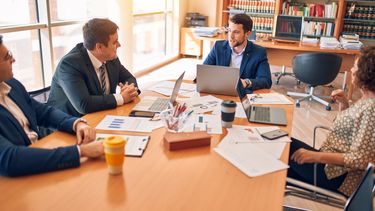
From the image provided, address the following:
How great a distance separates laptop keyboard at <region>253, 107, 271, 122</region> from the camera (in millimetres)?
2023

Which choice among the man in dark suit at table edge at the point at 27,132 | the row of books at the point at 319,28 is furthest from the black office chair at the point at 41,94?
the row of books at the point at 319,28

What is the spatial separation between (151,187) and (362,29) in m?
6.61

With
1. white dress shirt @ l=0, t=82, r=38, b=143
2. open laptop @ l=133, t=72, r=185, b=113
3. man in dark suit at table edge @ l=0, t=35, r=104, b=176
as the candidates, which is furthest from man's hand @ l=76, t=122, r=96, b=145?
open laptop @ l=133, t=72, r=185, b=113

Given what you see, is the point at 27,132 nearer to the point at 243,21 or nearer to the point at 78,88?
the point at 78,88

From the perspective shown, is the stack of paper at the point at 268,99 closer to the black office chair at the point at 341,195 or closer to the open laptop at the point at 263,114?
the open laptop at the point at 263,114

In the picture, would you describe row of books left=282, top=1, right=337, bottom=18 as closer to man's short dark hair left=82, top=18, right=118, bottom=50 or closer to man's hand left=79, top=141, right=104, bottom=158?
man's short dark hair left=82, top=18, right=118, bottom=50

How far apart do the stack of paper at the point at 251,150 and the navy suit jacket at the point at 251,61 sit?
106cm

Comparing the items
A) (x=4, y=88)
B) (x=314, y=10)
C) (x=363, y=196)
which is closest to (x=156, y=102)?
(x=4, y=88)

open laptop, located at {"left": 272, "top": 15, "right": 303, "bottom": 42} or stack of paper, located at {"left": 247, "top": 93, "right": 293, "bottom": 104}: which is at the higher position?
open laptop, located at {"left": 272, "top": 15, "right": 303, "bottom": 42}

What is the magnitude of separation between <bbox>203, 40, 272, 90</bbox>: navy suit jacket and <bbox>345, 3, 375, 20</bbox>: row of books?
449 centimetres

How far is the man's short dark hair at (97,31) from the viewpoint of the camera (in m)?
2.20

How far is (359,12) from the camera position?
652 cm

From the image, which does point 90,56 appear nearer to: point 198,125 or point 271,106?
point 198,125

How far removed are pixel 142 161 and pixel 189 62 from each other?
6.10m
